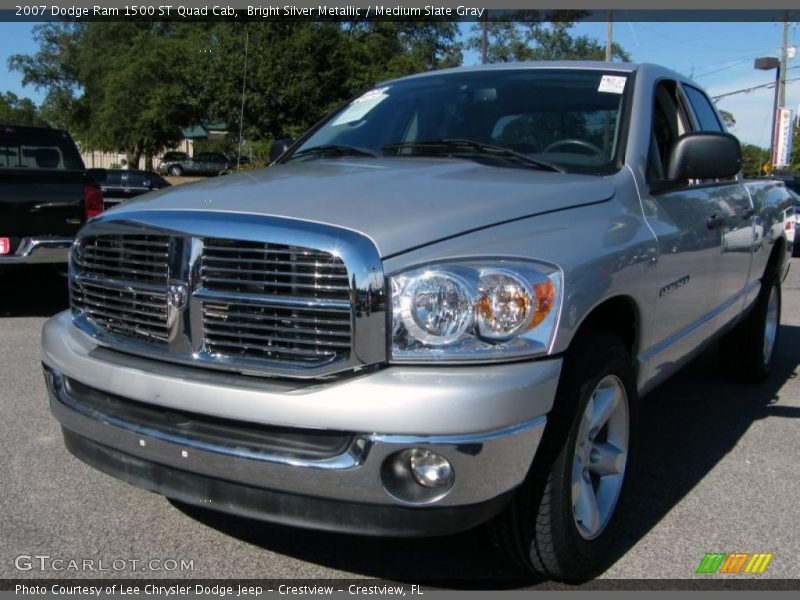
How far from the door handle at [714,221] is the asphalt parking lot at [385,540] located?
114 cm

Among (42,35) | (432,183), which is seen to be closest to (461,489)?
(432,183)

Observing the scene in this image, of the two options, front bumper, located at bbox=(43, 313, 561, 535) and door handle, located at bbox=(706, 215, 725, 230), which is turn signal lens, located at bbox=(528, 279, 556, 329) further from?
door handle, located at bbox=(706, 215, 725, 230)

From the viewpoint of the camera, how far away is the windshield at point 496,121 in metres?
3.56

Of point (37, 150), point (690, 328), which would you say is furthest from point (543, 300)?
point (37, 150)

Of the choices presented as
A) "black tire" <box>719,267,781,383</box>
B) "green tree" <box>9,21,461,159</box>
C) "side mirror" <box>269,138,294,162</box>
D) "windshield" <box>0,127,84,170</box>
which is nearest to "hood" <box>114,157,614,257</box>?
"side mirror" <box>269,138,294,162</box>

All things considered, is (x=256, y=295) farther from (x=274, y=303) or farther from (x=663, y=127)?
(x=663, y=127)

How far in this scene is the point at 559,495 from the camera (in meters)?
2.61

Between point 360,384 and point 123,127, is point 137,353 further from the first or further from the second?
point 123,127

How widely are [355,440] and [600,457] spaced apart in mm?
1096

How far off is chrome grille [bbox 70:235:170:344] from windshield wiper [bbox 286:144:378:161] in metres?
1.27

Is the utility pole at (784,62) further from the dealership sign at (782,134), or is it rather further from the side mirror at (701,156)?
the side mirror at (701,156)

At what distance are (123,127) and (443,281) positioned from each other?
47.5 meters

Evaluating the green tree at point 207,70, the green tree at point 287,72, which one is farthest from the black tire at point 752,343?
the green tree at point 287,72

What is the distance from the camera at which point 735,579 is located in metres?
2.96
